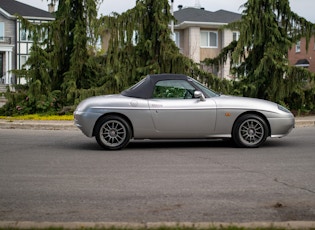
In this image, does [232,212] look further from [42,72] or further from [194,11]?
[194,11]

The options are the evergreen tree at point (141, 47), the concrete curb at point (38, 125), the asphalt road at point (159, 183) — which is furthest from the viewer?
the evergreen tree at point (141, 47)

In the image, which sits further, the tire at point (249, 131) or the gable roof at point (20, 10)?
the gable roof at point (20, 10)

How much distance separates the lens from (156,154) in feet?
32.4

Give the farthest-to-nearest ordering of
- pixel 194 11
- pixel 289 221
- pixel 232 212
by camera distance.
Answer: pixel 194 11
pixel 232 212
pixel 289 221

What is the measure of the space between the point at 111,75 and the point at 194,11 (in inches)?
1230

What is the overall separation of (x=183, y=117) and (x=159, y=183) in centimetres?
347

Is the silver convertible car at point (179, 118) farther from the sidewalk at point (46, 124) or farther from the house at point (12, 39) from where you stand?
the house at point (12, 39)

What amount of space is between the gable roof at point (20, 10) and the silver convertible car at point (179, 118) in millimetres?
44934

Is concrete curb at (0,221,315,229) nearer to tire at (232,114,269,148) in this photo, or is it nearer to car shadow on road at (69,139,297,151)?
tire at (232,114,269,148)

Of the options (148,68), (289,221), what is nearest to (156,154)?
(289,221)

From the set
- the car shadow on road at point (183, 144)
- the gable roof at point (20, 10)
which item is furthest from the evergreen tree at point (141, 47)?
the gable roof at point (20, 10)

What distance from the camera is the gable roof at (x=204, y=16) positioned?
47344mm

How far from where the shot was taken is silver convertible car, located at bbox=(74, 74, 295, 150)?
10352mm

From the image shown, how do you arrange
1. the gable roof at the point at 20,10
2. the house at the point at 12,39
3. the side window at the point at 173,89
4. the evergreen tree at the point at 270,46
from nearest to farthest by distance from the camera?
the side window at the point at 173,89 → the evergreen tree at the point at 270,46 → the house at the point at 12,39 → the gable roof at the point at 20,10
